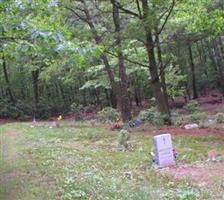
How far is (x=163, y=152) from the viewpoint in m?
11.3

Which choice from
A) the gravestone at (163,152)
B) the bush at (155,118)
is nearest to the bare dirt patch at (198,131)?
the bush at (155,118)

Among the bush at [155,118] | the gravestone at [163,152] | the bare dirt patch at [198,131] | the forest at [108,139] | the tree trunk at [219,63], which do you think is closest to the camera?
the forest at [108,139]

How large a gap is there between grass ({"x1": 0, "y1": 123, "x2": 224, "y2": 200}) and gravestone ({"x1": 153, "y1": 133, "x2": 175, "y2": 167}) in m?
0.32

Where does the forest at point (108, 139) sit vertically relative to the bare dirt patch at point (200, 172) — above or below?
above

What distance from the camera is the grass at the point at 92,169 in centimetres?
834

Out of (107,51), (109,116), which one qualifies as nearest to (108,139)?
(107,51)

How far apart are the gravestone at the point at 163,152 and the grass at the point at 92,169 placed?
318mm

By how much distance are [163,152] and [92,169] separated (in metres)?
1.73

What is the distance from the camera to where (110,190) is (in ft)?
27.5

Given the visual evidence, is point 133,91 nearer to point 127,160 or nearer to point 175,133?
point 175,133

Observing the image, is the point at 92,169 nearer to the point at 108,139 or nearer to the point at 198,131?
the point at 108,139

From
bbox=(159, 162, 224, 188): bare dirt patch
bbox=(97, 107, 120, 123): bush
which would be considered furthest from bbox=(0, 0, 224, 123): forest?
bbox=(159, 162, 224, 188): bare dirt patch

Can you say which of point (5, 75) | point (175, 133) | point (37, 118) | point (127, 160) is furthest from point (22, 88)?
point (127, 160)

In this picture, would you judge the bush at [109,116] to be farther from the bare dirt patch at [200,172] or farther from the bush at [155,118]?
the bare dirt patch at [200,172]
